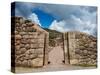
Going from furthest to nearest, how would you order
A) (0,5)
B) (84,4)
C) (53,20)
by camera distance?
(84,4) → (53,20) → (0,5)

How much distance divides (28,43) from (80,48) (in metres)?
0.76

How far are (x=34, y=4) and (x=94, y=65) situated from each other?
1215mm

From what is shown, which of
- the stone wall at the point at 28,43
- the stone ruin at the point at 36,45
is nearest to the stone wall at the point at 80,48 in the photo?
the stone ruin at the point at 36,45

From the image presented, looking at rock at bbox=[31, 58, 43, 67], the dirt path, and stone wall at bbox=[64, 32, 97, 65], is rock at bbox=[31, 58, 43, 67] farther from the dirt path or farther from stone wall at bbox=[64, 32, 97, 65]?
stone wall at bbox=[64, 32, 97, 65]

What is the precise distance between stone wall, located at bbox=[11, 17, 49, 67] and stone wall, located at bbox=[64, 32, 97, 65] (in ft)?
1.03

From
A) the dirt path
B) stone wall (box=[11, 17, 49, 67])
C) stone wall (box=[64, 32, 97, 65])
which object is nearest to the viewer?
stone wall (box=[11, 17, 49, 67])

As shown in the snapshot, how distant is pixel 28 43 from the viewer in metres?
3.00

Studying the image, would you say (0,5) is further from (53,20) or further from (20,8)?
(53,20)

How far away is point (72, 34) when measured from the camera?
325cm

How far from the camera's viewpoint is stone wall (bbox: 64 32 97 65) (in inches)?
127

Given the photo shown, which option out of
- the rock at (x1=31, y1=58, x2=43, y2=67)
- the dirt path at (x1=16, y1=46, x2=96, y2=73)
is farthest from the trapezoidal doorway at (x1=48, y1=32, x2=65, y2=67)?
the rock at (x1=31, y1=58, x2=43, y2=67)

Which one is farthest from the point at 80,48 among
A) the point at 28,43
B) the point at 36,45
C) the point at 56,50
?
the point at 28,43

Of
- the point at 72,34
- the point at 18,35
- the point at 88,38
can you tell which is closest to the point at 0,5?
the point at 18,35

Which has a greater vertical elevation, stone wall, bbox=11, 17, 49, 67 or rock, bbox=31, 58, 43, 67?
stone wall, bbox=11, 17, 49, 67
